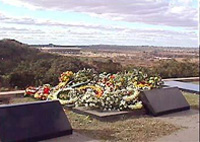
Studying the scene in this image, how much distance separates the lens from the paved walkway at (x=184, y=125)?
8.09 feet

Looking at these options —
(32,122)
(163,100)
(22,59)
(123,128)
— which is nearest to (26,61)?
(22,59)

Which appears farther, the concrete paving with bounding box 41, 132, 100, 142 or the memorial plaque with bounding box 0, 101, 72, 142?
the concrete paving with bounding box 41, 132, 100, 142

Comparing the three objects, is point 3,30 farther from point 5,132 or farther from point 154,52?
point 154,52

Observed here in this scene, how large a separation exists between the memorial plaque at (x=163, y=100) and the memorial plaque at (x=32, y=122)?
1046 millimetres

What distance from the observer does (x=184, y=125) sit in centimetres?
297

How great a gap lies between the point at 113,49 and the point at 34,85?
2012 mm

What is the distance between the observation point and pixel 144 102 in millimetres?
3434

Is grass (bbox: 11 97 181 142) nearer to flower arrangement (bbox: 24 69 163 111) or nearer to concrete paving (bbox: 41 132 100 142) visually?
concrete paving (bbox: 41 132 100 142)

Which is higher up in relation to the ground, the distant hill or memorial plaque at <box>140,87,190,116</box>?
the distant hill

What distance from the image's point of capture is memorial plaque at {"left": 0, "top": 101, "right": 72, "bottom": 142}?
229 centimetres

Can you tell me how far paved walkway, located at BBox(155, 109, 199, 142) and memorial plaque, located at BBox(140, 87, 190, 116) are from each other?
2.6 inches

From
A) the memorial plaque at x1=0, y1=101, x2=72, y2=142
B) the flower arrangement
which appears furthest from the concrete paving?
the flower arrangement

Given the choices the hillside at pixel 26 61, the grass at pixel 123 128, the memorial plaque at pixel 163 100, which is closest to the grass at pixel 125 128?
the grass at pixel 123 128

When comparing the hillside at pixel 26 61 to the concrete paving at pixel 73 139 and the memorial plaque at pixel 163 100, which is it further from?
the concrete paving at pixel 73 139
